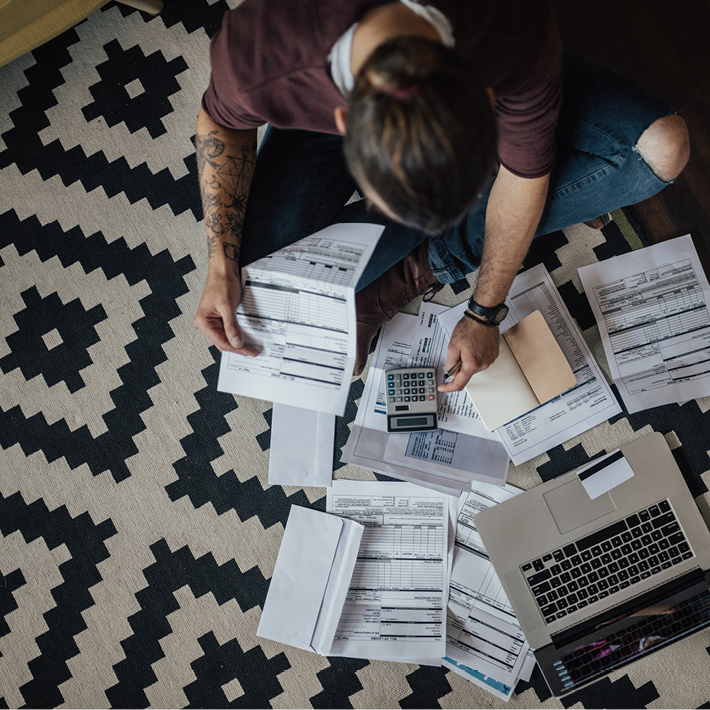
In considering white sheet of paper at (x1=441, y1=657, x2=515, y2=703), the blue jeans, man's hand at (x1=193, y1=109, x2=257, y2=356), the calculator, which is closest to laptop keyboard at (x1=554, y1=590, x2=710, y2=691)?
white sheet of paper at (x1=441, y1=657, x2=515, y2=703)

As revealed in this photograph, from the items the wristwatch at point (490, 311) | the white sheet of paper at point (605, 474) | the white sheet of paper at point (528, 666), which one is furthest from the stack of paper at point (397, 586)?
the wristwatch at point (490, 311)

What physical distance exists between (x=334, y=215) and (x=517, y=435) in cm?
54

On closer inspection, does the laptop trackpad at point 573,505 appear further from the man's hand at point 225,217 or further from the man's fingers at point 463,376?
the man's hand at point 225,217

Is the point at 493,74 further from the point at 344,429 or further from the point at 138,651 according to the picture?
the point at 138,651

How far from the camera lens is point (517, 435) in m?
1.06

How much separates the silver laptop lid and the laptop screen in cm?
2

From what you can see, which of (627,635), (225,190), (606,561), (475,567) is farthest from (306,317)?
(627,635)

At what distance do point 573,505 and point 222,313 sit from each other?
2.39ft

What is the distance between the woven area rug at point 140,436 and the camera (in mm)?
1075

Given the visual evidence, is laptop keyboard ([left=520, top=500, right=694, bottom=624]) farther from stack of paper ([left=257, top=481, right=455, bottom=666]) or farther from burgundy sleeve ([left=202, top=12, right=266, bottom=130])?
burgundy sleeve ([left=202, top=12, right=266, bottom=130])

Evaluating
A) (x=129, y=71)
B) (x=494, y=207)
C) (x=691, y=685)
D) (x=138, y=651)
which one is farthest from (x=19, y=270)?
(x=691, y=685)

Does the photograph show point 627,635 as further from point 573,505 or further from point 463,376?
point 463,376

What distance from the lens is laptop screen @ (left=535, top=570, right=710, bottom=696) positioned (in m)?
0.97

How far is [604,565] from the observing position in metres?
1.00
